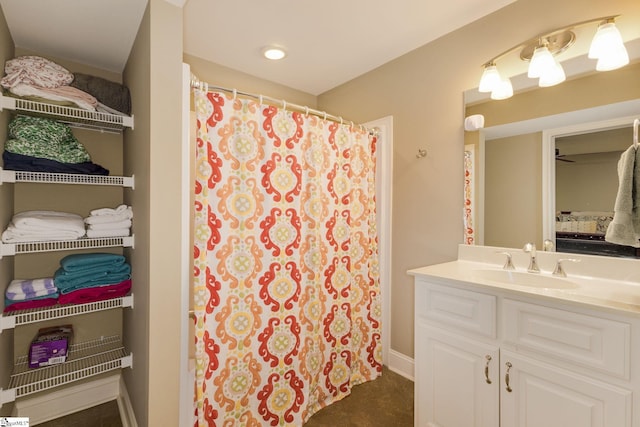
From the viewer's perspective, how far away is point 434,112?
208cm

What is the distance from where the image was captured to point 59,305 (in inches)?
62.6

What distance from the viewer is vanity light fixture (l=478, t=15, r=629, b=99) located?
4.46ft

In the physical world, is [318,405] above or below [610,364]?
below

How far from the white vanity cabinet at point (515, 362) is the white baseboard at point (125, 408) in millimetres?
1526

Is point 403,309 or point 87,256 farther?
point 403,309

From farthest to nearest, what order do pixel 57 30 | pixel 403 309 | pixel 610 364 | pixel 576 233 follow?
pixel 403 309, pixel 57 30, pixel 576 233, pixel 610 364

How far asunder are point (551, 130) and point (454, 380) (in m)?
1.36

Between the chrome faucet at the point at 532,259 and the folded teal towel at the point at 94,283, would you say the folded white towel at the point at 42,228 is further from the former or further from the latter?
the chrome faucet at the point at 532,259

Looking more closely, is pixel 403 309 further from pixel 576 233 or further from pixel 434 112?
pixel 434 112

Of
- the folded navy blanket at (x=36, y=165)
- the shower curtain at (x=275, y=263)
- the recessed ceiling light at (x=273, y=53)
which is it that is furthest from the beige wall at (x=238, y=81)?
the folded navy blanket at (x=36, y=165)

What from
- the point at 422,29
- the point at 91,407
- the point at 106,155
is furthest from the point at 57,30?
the point at 91,407

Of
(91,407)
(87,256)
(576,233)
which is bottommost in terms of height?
(91,407)

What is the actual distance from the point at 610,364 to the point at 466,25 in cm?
189

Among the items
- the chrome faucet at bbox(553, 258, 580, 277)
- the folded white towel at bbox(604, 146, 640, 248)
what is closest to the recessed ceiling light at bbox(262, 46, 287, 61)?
the folded white towel at bbox(604, 146, 640, 248)
